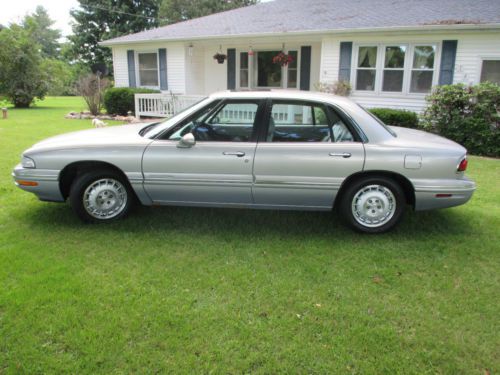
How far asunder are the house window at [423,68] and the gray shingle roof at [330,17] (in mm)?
860

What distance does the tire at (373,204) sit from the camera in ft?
14.3

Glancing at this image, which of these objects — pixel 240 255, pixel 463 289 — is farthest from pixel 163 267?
pixel 463 289

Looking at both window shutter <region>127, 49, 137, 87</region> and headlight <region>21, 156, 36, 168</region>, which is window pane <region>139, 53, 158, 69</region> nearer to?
window shutter <region>127, 49, 137, 87</region>

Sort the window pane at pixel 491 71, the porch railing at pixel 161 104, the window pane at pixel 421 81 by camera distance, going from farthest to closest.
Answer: the porch railing at pixel 161 104 < the window pane at pixel 421 81 < the window pane at pixel 491 71

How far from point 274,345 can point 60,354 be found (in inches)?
53.8

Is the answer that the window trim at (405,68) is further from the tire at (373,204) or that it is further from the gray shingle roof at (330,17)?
the tire at (373,204)

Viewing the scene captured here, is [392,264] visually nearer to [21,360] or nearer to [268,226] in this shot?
[268,226]

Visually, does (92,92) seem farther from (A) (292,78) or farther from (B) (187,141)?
(B) (187,141)

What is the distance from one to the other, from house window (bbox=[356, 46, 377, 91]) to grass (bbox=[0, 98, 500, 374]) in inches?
373

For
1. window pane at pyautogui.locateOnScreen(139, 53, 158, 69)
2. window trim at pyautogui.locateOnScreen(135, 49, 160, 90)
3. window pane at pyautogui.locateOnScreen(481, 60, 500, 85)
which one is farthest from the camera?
window pane at pyautogui.locateOnScreen(139, 53, 158, 69)

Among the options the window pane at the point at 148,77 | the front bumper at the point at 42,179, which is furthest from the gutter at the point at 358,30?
the front bumper at the point at 42,179

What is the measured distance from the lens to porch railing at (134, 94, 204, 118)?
14.8 metres

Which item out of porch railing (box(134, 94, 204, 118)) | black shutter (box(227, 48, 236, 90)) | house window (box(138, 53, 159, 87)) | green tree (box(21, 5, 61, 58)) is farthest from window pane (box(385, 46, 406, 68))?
green tree (box(21, 5, 61, 58))

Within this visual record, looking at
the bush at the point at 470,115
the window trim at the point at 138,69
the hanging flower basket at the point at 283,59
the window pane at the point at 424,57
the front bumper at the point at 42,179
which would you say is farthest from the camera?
the window trim at the point at 138,69
